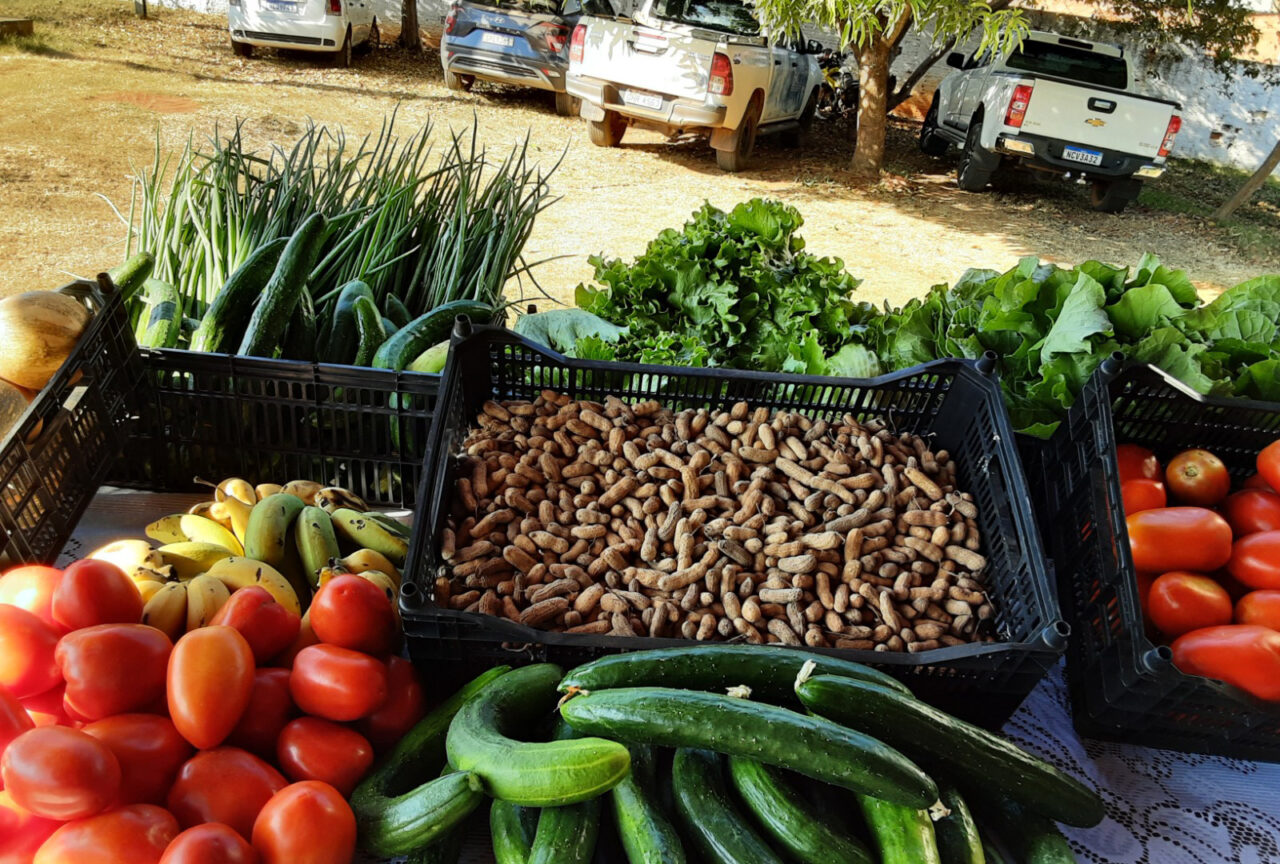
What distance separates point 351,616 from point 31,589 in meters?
0.50

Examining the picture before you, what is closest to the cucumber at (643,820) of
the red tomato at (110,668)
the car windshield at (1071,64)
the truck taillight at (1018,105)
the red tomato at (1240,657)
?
the red tomato at (110,668)

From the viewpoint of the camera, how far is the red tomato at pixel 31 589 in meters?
1.26

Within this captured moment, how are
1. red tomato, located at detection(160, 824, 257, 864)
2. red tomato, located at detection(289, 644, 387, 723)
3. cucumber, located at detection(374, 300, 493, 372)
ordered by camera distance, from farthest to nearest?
cucumber, located at detection(374, 300, 493, 372)
red tomato, located at detection(289, 644, 387, 723)
red tomato, located at detection(160, 824, 257, 864)

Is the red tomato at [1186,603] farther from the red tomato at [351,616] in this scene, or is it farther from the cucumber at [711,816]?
the red tomato at [351,616]

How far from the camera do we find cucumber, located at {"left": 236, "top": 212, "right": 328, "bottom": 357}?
204 centimetres

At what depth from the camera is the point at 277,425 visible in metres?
2.00

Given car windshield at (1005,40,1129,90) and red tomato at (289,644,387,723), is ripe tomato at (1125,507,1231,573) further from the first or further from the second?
car windshield at (1005,40,1129,90)

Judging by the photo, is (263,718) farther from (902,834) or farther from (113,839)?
(902,834)

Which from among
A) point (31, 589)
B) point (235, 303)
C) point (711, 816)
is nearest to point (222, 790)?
point (31, 589)

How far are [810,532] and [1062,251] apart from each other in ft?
24.7

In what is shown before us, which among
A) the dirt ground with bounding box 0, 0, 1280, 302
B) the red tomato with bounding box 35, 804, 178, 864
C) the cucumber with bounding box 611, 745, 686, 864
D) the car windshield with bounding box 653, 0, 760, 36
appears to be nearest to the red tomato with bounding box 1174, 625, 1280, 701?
the cucumber with bounding box 611, 745, 686, 864

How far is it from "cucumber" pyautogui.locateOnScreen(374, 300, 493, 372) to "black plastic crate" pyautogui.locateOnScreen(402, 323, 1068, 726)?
33 centimetres

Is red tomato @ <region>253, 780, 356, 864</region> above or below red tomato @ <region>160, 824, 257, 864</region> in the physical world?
below

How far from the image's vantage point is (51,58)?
30.8 ft
